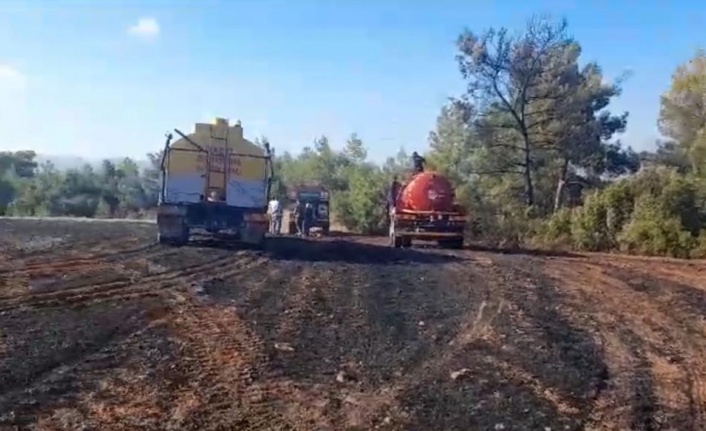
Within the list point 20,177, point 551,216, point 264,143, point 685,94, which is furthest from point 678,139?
point 20,177

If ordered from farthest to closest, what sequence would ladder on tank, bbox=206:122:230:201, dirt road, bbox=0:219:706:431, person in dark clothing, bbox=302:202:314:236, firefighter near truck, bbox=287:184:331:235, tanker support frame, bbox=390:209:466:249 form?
firefighter near truck, bbox=287:184:331:235, person in dark clothing, bbox=302:202:314:236, tanker support frame, bbox=390:209:466:249, ladder on tank, bbox=206:122:230:201, dirt road, bbox=0:219:706:431

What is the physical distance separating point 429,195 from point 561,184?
45.8 ft

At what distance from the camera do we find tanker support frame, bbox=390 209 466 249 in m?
28.5

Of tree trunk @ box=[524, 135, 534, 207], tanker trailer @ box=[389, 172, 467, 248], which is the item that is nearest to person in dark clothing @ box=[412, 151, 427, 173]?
tanker trailer @ box=[389, 172, 467, 248]

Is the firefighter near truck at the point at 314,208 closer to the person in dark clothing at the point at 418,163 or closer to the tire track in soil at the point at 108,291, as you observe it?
the person in dark clothing at the point at 418,163

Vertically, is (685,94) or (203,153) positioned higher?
(685,94)

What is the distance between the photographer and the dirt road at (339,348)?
7844 millimetres

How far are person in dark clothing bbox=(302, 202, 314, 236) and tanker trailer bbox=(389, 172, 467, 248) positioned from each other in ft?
31.6

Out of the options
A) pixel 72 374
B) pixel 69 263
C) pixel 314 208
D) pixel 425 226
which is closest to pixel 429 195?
pixel 425 226

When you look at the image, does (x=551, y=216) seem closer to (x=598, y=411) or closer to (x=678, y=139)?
(x=678, y=139)

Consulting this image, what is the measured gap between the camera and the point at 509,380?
30.7 feet

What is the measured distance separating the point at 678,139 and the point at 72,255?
32.7 m

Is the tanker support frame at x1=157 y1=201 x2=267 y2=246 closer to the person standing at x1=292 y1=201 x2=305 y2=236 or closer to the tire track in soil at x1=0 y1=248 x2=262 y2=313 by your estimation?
the tire track in soil at x1=0 y1=248 x2=262 y2=313

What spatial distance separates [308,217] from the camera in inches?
1544
